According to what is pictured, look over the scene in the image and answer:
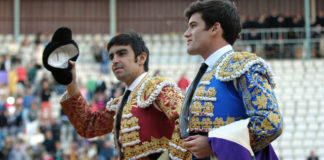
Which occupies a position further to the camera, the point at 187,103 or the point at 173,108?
the point at 173,108

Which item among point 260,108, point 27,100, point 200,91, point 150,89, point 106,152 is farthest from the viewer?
point 27,100

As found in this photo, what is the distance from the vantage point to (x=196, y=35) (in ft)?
9.16

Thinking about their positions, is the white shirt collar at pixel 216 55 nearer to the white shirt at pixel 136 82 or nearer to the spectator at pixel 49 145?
the white shirt at pixel 136 82

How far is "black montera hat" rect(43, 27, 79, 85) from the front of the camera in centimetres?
369

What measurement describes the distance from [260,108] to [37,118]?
9253mm

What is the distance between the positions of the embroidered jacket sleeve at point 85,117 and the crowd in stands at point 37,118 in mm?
5045

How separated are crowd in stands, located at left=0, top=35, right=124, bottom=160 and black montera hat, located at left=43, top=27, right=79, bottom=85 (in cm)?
534

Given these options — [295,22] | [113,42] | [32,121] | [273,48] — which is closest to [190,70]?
[273,48]

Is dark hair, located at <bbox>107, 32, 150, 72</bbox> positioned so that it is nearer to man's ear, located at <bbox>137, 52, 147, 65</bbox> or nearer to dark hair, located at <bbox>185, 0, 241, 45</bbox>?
man's ear, located at <bbox>137, 52, 147, 65</bbox>

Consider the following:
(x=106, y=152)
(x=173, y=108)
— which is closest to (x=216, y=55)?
(x=173, y=108)

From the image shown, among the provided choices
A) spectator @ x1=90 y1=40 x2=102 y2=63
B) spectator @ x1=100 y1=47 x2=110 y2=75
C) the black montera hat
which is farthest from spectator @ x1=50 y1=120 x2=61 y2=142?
the black montera hat

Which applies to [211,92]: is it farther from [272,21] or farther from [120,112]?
[272,21]

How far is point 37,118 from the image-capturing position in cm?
1130

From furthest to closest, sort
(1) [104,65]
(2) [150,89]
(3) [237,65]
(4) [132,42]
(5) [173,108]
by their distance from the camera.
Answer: (1) [104,65]
(4) [132,42]
(2) [150,89]
(5) [173,108]
(3) [237,65]
